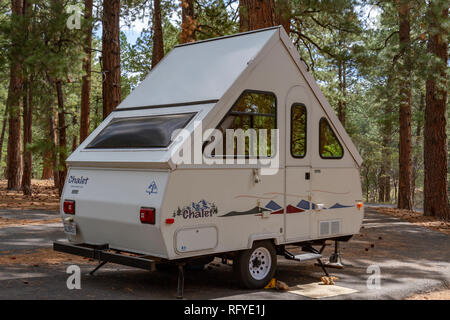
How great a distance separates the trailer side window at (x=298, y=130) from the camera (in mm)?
8141

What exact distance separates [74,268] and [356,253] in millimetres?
5337

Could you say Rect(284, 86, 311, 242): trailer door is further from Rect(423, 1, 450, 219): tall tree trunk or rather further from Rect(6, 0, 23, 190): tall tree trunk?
Rect(6, 0, 23, 190): tall tree trunk

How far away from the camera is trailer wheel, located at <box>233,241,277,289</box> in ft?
24.4

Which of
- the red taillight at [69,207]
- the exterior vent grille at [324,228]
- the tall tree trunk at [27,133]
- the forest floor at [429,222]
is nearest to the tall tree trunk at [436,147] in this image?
the forest floor at [429,222]

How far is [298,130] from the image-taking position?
8211 millimetres

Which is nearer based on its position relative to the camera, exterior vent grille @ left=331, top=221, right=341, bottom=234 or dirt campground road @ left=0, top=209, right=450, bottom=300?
dirt campground road @ left=0, top=209, right=450, bottom=300

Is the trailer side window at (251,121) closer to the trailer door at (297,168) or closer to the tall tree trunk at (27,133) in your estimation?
the trailer door at (297,168)

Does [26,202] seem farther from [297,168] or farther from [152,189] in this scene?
[152,189]

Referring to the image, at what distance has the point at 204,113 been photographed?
6992 millimetres

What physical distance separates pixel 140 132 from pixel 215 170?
109cm

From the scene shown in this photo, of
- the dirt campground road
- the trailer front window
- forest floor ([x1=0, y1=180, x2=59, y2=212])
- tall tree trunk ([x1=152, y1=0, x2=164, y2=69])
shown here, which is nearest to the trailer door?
the dirt campground road

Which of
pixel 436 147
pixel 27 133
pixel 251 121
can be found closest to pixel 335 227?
pixel 251 121

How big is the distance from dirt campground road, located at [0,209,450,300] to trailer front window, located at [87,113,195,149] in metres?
1.86
